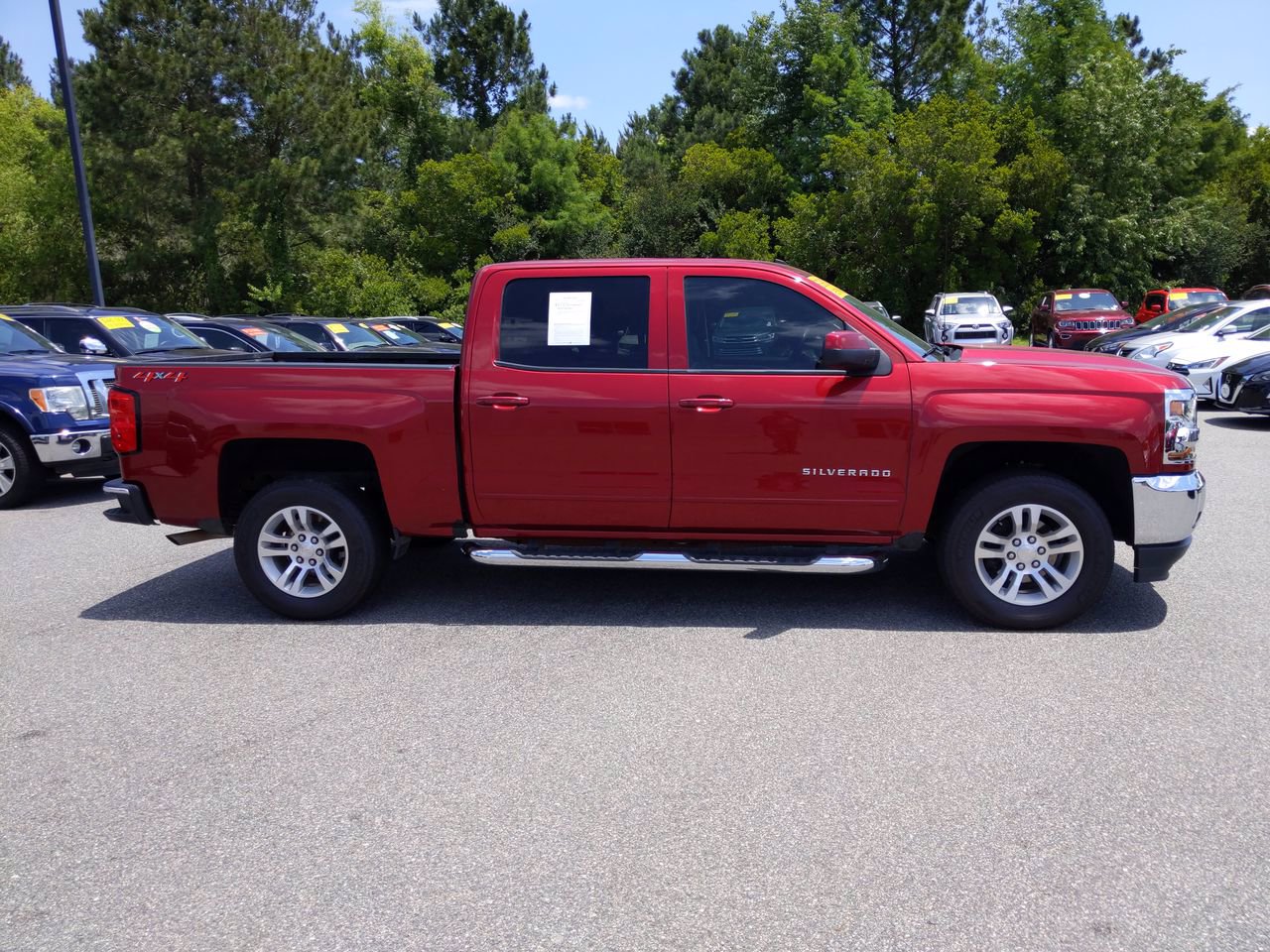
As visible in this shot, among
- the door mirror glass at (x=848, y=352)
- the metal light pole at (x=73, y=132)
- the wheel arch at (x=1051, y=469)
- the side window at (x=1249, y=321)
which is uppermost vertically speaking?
the metal light pole at (x=73, y=132)

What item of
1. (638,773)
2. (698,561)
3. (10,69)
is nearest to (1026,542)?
(698,561)

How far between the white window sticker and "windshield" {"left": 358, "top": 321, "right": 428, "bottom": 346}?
532 inches

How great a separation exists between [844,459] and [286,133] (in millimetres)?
37242

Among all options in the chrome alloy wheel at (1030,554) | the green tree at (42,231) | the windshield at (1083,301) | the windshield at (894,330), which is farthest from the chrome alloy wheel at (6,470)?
the green tree at (42,231)

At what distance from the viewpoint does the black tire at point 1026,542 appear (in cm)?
534

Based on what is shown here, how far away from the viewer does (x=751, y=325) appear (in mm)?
5574

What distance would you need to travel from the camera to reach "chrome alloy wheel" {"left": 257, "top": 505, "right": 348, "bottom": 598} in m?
5.80

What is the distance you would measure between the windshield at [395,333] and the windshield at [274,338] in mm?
3063

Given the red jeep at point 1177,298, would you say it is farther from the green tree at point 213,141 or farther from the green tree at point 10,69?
the green tree at point 10,69

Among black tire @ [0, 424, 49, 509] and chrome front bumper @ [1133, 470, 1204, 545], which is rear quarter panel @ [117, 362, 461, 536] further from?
black tire @ [0, 424, 49, 509]

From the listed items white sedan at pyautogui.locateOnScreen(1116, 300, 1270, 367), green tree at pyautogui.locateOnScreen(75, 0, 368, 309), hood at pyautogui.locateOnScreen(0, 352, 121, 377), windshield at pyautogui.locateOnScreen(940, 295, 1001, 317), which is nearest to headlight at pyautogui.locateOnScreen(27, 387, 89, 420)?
hood at pyautogui.locateOnScreen(0, 352, 121, 377)

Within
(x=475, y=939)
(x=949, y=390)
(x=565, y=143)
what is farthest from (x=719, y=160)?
(x=475, y=939)

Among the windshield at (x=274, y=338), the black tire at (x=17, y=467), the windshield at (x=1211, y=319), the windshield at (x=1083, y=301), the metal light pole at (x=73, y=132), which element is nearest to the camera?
the black tire at (x=17, y=467)

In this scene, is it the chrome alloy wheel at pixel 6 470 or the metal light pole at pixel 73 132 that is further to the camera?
the metal light pole at pixel 73 132
